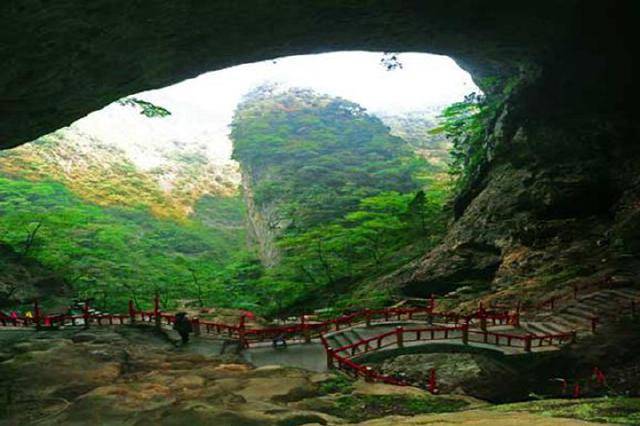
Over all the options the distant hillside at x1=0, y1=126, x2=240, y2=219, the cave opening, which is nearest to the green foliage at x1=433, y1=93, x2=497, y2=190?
the cave opening

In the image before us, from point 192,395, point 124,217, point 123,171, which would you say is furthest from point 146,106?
point 123,171

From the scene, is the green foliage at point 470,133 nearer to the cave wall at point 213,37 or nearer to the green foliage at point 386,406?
the cave wall at point 213,37

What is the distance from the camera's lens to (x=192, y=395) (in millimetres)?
10812

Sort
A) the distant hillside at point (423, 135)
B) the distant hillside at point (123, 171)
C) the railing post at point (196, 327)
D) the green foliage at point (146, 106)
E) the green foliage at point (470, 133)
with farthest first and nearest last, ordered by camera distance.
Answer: the distant hillside at point (423, 135) < the distant hillside at point (123, 171) < the green foliage at point (470, 133) < the green foliage at point (146, 106) < the railing post at point (196, 327)

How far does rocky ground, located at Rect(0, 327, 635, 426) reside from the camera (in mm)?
9016

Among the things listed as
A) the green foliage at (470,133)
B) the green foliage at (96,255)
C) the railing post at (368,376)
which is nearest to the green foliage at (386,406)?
the railing post at (368,376)

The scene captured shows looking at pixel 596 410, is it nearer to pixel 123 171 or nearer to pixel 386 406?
pixel 386 406

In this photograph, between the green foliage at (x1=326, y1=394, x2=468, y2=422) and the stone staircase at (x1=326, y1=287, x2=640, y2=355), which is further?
the stone staircase at (x1=326, y1=287, x2=640, y2=355)

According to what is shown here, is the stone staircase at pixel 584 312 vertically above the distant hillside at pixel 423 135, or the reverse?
the distant hillside at pixel 423 135

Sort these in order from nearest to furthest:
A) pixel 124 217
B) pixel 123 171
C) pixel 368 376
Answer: pixel 368 376 → pixel 124 217 → pixel 123 171

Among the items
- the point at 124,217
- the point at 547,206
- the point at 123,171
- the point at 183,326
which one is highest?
the point at 123,171

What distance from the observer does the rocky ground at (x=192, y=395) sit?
9.02 meters

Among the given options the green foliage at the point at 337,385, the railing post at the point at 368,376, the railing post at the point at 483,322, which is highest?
the railing post at the point at 483,322

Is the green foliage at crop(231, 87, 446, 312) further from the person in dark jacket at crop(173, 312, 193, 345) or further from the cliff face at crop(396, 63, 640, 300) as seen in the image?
the person in dark jacket at crop(173, 312, 193, 345)
